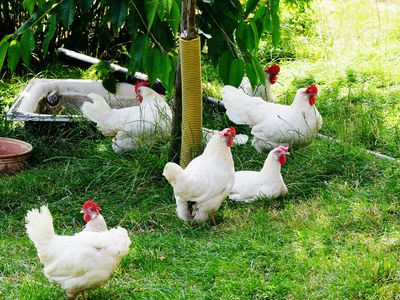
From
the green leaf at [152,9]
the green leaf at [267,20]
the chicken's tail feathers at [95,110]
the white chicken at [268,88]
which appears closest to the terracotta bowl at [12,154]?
the chicken's tail feathers at [95,110]

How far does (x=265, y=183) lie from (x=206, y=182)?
0.58 meters

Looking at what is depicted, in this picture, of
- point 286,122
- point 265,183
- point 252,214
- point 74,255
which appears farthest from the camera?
point 286,122

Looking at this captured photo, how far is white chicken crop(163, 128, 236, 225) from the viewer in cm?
612

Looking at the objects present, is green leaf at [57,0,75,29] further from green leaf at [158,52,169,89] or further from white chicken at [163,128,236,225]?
white chicken at [163,128,236,225]

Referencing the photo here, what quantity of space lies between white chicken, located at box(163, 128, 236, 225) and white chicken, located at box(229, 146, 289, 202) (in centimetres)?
32

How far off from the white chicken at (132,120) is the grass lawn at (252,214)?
14 centimetres

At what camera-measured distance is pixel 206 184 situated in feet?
20.4

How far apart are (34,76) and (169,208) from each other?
3.78 metres

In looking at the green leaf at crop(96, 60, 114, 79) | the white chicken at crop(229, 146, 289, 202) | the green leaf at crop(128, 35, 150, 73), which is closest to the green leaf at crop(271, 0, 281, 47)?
the white chicken at crop(229, 146, 289, 202)

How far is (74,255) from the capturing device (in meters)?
4.97

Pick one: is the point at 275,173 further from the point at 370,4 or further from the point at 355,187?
the point at 370,4

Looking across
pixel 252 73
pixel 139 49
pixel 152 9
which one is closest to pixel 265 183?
pixel 252 73

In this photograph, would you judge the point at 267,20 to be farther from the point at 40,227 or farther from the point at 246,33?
the point at 40,227

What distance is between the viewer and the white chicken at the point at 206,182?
6.12m
